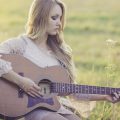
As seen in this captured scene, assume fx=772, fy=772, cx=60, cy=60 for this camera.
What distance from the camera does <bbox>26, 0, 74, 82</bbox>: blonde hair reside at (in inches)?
263

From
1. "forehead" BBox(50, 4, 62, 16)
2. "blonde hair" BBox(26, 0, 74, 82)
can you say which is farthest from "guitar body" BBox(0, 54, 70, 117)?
"forehead" BBox(50, 4, 62, 16)

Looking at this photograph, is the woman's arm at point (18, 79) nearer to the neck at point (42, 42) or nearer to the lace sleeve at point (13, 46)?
the lace sleeve at point (13, 46)

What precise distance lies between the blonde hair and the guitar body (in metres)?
0.26

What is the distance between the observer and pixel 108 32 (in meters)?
19.4

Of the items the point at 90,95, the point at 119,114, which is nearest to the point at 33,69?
the point at 90,95

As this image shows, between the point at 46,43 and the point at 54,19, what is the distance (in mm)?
256

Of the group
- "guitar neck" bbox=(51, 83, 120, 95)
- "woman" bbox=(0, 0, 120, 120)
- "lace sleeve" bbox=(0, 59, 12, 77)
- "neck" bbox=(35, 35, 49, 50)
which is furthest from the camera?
"neck" bbox=(35, 35, 49, 50)

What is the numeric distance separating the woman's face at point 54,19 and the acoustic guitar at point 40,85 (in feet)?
1.14

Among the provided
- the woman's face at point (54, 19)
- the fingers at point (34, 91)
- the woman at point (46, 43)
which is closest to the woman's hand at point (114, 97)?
the woman at point (46, 43)

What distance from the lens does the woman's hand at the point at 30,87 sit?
20.9 ft

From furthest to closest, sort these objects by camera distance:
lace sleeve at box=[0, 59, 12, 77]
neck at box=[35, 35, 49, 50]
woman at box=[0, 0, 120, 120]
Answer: neck at box=[35, 35, 49, 50], woman at box=[0, 0, 120, 120], lace sleeve at box=[0, 59, 12, 77]

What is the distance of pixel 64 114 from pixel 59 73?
35 centimetres

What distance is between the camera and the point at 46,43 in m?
6.86

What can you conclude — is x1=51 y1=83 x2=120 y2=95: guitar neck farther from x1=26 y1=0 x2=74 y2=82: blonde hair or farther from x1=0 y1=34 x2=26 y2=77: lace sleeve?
x1=0 y1=34 x2=26 y2=77: lace sleeve
